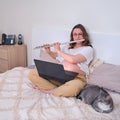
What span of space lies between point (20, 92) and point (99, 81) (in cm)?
74

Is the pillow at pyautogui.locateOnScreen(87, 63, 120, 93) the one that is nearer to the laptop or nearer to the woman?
the woman

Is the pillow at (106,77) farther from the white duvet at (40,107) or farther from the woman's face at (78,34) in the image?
the woman's face at (78,34)

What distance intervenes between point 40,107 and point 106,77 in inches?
29.4

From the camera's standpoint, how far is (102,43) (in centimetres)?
216

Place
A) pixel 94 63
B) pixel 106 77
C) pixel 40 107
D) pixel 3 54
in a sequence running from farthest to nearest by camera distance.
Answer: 1. pixel 3 54
2. pixel 94 63
3. pixel 106 77
4. pixel 40 107

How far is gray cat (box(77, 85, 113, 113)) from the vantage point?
4.56 feet

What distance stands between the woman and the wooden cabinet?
800 millimetres

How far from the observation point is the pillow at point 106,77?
5.90 feet

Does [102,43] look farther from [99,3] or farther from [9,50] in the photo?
[9,50]

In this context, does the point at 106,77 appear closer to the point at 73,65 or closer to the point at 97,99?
the point at 73,65

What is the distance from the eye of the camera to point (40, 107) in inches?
55.5

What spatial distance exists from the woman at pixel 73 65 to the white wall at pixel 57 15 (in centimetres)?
20

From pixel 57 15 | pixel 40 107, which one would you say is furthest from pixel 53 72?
pixel 57 15

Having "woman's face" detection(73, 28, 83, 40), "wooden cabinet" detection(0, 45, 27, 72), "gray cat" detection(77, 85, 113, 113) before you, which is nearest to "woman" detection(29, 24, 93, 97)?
"woman's face" detection(73, 28, 83, 40)
